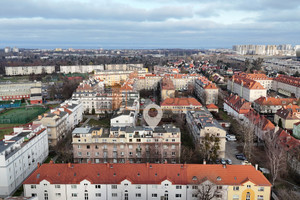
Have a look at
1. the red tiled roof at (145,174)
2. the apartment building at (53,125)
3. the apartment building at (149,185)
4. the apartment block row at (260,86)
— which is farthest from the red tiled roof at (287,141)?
the apartment block row at (260,86)

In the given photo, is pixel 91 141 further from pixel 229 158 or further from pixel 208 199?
pixel 229 158

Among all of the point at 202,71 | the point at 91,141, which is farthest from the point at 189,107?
the point at 202,71

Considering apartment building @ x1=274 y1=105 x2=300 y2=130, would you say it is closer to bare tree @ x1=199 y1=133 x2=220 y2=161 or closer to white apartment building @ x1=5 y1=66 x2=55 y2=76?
bare tree @ x1=199 y1=133 x2=220 y2=161

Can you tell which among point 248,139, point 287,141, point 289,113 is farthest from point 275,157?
point 289,113

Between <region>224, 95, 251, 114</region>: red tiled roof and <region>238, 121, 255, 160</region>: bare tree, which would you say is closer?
<region>238, 121, 255, 160</region>: bare tree

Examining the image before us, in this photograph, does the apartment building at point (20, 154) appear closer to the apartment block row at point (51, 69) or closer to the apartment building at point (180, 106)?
the apartment building at point (180, 106)

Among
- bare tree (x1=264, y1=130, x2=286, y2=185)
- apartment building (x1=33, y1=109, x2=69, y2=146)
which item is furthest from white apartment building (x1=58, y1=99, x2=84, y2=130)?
bare tree (x1=264, y1=130, x2=286, y2=185)

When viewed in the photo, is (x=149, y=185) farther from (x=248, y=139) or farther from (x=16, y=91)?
(x=16, y=91)
